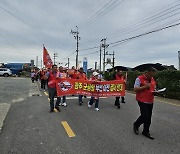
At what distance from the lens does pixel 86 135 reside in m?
6.15

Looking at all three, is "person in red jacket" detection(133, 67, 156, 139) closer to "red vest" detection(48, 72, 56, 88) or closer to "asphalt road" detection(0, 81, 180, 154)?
"asphalt road" detection(0, 81, 180, 154)

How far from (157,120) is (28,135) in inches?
172

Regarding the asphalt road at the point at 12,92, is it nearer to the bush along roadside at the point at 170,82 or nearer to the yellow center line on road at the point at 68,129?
the yellow center line on road at the point at 68,129

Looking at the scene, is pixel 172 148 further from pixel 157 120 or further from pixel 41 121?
pixel 41 121

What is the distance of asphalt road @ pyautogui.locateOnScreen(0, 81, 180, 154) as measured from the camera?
513 cm

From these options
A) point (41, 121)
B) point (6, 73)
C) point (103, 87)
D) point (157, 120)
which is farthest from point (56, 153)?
point (6, 73)

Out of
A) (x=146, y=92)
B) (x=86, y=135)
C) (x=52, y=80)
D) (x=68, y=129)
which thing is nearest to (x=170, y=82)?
(x=52, y=80)

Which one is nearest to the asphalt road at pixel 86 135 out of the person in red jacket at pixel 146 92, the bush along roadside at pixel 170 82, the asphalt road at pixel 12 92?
the person in red jacket at pixel 146 92

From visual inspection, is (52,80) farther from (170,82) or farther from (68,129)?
(170,82)

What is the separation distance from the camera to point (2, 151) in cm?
502

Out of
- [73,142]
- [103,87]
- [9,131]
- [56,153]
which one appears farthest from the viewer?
[103,87]

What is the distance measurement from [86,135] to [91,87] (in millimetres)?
5219

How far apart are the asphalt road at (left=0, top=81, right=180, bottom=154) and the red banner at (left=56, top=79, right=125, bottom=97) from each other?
2.36m

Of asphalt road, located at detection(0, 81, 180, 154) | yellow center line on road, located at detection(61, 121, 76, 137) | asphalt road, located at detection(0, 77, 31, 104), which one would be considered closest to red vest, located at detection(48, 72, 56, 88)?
asphalt road, located at detection(0, 81, 180, 154)
